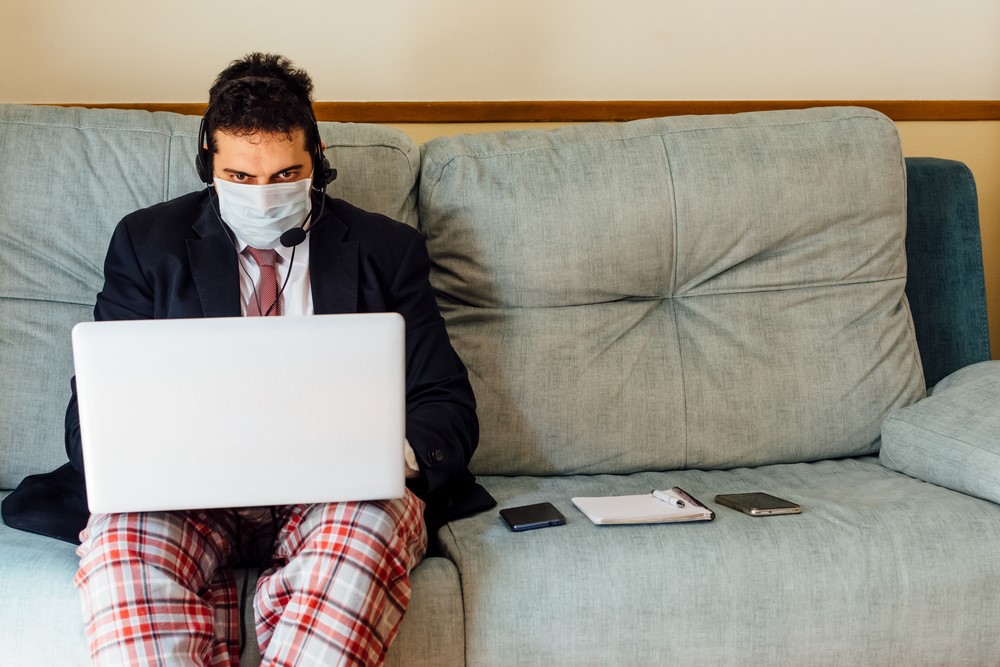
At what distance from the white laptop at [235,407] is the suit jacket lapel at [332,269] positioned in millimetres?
444

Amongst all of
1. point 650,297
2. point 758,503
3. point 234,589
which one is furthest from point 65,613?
point 650,297

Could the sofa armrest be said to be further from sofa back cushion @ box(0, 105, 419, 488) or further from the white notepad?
sofa back cushion @ box(0, 105, 419, 488)

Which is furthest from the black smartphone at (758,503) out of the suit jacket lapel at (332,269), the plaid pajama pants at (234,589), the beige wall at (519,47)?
the beige wall at (519,47)

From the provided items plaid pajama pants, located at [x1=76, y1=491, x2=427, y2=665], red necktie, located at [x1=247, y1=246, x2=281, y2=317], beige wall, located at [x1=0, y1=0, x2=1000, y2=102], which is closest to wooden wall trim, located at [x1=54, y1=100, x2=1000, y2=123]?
beige wall, located at [x1=0, y1=0, x2=1000, y2=102]

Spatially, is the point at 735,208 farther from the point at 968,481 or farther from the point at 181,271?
the point at 181,271

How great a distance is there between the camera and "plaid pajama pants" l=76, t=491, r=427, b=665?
1129 mm

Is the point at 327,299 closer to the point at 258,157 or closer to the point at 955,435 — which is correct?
the point at 258,157

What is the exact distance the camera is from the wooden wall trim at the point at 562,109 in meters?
2.11

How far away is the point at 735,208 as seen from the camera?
182 cm

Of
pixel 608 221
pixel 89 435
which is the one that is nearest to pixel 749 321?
pixel 608 221

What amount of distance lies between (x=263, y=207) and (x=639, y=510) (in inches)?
28.6

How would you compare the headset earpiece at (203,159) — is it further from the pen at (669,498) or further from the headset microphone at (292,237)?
the pen at (669,498)

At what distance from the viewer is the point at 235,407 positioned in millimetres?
1043

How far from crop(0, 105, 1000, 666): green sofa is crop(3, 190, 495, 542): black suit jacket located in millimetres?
122
